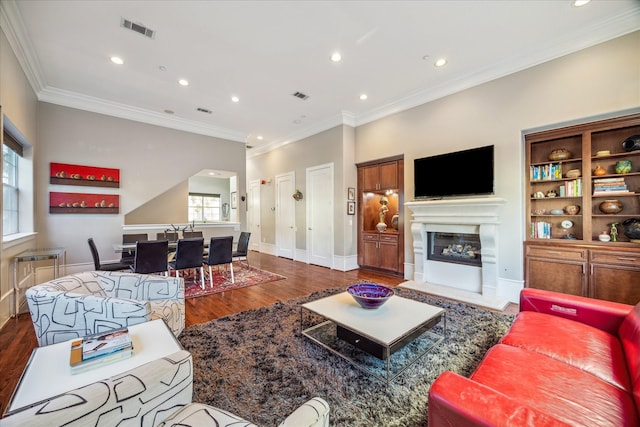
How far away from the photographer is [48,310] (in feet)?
5.97

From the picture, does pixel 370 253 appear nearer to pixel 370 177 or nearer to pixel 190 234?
pixel 370 177

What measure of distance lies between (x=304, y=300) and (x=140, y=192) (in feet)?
14.2

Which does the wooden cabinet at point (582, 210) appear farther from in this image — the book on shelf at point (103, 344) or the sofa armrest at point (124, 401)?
the book on shelf at point (103, 344)

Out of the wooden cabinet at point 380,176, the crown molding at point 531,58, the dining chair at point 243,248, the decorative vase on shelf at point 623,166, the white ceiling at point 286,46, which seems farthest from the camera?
the wooden cabinet at point 380,176

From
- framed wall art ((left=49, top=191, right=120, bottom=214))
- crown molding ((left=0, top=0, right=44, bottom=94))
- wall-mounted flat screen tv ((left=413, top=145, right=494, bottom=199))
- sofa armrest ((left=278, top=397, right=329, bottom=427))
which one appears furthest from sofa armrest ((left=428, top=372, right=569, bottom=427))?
framed wall art ((left=49, top=191, right=120, bottom=214))

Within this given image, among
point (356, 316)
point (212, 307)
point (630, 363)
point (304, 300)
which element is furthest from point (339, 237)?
point (630, 363)

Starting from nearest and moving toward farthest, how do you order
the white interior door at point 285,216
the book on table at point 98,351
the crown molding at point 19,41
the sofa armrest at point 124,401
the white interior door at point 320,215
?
the sofa armrest at point 124,401
the book on table at point 98,351
the crown molding at point 19,41
the white interior door at point 320,215
the white interior door at point 285,216

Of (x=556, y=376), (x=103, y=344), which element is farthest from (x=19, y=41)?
(x=556, y=376)

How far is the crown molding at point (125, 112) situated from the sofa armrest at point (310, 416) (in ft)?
20.8

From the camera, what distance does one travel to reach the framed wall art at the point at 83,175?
4.65 m

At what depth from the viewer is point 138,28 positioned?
10.0ft

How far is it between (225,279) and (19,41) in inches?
164

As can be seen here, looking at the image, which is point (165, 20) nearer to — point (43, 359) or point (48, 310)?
point (48, 310)

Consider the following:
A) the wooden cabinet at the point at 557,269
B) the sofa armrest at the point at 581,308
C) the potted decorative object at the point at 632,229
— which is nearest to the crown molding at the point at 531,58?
the potted decorative object at the point at 632,229
